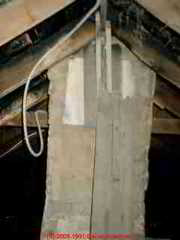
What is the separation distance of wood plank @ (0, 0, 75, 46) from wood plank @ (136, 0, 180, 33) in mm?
353

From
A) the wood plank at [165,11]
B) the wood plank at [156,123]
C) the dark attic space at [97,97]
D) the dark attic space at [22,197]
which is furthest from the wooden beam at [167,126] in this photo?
the dark attic space at [22,197]

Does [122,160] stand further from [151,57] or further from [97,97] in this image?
[151,57]

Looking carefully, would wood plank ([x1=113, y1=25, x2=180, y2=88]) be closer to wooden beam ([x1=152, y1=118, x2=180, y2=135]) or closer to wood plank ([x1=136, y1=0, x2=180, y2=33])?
wood plank ([x1=136, y1=0, x2=180, y2=33])

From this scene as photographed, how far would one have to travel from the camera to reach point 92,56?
61.0 inches

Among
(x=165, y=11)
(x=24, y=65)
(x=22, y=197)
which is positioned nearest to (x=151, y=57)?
(x=165, y=11)

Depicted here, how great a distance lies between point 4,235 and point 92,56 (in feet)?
8.50

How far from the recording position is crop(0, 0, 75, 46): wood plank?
111 centimetres

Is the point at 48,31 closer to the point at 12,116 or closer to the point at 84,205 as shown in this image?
the point at 12,116

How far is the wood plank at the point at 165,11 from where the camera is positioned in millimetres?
1162

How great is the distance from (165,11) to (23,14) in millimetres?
634

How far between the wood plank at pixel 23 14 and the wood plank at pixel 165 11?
353 mm

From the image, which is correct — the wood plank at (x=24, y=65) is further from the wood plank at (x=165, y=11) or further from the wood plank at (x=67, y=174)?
the wood plank at (x=165, y=11)

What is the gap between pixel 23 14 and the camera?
1125 mm

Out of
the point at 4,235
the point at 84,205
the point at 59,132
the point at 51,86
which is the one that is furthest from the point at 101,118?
the point at 4,235
